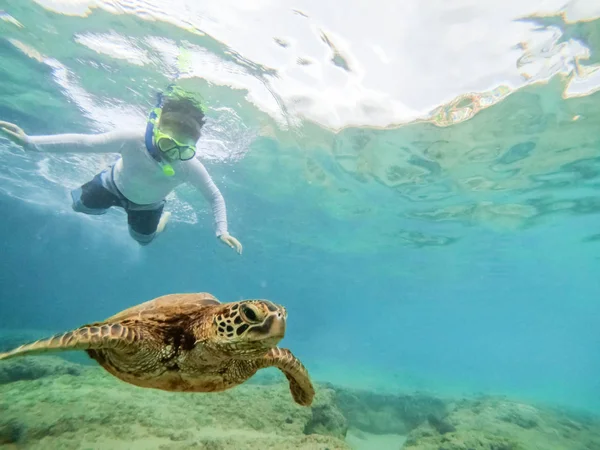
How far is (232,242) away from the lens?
6.34 m

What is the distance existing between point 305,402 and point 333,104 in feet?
32.0

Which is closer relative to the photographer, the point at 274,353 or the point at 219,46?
the point at 274,353

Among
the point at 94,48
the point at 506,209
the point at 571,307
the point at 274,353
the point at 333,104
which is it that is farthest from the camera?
the point at 571,307

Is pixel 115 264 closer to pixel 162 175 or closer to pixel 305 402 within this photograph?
pixel 162 175

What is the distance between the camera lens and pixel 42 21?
9.73 meters

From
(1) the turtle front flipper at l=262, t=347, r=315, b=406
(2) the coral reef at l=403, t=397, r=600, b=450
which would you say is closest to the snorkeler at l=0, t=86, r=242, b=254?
(1) the turtle front flipper at l=262, t=347, r=315, b=406

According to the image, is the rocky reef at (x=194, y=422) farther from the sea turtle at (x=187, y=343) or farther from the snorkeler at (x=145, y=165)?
the snorkeler at (x=145, y=165)

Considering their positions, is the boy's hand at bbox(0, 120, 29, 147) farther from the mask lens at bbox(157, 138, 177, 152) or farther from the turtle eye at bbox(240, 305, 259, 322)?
the turtle eye at bbox(240, 305, 259, 322)

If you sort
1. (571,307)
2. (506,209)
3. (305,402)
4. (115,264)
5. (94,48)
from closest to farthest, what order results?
(305,402), (94,48), (506,209), (571,307), (115,264)

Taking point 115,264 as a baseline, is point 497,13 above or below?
above

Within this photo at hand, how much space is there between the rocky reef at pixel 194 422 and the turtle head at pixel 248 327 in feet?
9.50

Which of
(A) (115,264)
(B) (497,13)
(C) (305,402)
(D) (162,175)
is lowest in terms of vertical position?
(A) (115,264)

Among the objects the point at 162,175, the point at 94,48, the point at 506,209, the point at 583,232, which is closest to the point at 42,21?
the point at 94,48

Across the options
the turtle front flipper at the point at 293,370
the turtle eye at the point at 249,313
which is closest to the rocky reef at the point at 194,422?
the turtle front flipper at the point at 293,370
